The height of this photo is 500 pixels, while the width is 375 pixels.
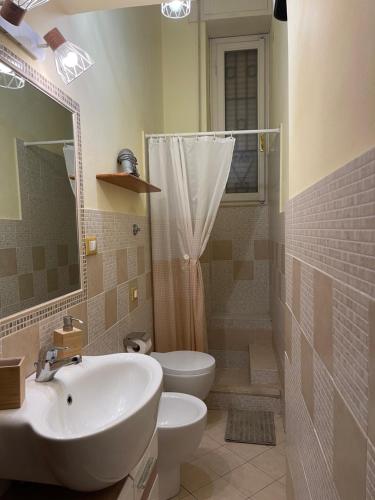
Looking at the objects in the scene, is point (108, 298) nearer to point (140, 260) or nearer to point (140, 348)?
point (140, 348)

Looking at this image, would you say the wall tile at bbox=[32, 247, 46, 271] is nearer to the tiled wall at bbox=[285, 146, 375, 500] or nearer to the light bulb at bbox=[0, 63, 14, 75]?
the light bulb at bbox=[0, 63, 14, 75]

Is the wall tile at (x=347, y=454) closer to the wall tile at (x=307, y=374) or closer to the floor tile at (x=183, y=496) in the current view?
the wall tile at (x=307, y=374)

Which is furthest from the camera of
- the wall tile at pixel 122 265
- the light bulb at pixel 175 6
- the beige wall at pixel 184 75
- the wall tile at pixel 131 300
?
the beige wall at pixel 184 75

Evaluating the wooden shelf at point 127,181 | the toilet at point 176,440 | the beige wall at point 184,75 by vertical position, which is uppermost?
the beige wall at point 184,75

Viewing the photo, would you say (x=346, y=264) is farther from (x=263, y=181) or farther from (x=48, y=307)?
(x=263, y=181)

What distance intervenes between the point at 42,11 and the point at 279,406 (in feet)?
9.01

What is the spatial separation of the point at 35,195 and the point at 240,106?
2.79 metres

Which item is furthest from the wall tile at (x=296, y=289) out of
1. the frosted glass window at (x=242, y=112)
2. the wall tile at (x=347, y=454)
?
the frosted glass window at (x=242, y=112)

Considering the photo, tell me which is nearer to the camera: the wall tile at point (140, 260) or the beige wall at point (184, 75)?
the wall tile at point (140, 260)

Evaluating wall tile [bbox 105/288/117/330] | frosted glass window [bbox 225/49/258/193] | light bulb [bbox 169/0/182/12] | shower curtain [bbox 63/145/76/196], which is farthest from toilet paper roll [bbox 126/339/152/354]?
frosted glass window [bbox 225/49/258/193]

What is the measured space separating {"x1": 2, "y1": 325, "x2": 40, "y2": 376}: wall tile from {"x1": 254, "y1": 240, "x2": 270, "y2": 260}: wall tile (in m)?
2.48

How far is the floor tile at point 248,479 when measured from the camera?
6.05 ft

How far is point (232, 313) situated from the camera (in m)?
3.35

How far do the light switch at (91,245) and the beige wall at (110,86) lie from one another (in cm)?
16
